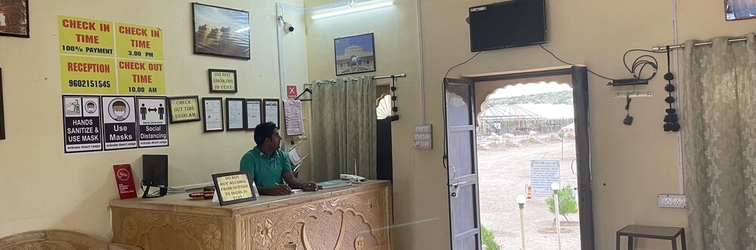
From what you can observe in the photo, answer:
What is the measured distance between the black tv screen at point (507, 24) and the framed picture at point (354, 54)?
1.02 m

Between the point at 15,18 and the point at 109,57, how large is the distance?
621 mm

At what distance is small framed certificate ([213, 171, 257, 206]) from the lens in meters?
3.70

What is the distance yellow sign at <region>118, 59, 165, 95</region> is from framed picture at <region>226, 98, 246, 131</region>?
0.63 metres

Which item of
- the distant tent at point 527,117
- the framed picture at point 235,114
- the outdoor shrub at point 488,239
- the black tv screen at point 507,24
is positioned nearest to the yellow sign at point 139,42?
the framed picture at point 235,114

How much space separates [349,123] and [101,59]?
82.5 inches

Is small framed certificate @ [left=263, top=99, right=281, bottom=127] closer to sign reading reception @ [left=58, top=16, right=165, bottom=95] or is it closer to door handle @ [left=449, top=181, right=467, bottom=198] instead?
sign reading reception @ [left=58, top=16, right=165, bottom=95]

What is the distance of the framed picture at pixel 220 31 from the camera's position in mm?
4762

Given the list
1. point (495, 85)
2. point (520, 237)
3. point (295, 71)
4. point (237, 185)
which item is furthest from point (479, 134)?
point (237, 185)

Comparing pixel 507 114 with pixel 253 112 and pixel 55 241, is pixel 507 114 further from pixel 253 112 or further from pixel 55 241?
pixel 55 241

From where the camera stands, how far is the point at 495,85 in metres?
4.85

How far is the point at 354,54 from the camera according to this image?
5.41 m

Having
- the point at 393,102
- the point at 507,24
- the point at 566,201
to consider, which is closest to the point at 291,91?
the point at 393,102

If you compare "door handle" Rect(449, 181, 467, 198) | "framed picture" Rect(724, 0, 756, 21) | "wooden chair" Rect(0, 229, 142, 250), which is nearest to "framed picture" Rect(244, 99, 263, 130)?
"wooden chair" Rect(0, 229, 142, 250)

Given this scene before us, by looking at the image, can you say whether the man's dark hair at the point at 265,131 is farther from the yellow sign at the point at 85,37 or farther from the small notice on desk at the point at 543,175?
the small notice on desk at the point at 543,175
